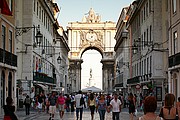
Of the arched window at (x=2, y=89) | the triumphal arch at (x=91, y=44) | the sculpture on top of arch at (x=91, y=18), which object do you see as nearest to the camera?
the arched window at (x=2, y=89)

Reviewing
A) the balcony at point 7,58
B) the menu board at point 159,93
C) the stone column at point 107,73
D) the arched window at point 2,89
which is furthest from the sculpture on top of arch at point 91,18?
the arched window at point 2,89

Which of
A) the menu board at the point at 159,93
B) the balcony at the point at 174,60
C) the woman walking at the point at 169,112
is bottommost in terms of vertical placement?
the menu board at the point at 159,93

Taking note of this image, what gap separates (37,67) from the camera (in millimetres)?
54094

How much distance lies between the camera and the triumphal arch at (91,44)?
13175 centimetres

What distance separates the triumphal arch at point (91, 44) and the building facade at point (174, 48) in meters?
94.0

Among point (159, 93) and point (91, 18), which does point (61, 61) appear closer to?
point (91, 18)

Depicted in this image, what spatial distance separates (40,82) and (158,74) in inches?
621

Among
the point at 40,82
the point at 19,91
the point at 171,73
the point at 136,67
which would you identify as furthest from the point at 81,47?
the point at 171,73

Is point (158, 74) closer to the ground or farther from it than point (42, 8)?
closer to the ground

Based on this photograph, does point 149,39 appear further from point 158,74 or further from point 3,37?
point 3,37

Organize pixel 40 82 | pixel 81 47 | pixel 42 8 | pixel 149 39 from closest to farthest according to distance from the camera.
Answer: pixel 149 39 → pixel 40 82 → pixel 42 8 → pixel 81 47

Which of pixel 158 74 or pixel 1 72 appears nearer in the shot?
pixel 1 72

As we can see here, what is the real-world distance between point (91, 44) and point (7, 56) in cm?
9699

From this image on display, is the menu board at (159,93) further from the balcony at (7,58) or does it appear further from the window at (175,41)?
the balcony at (7,58)
